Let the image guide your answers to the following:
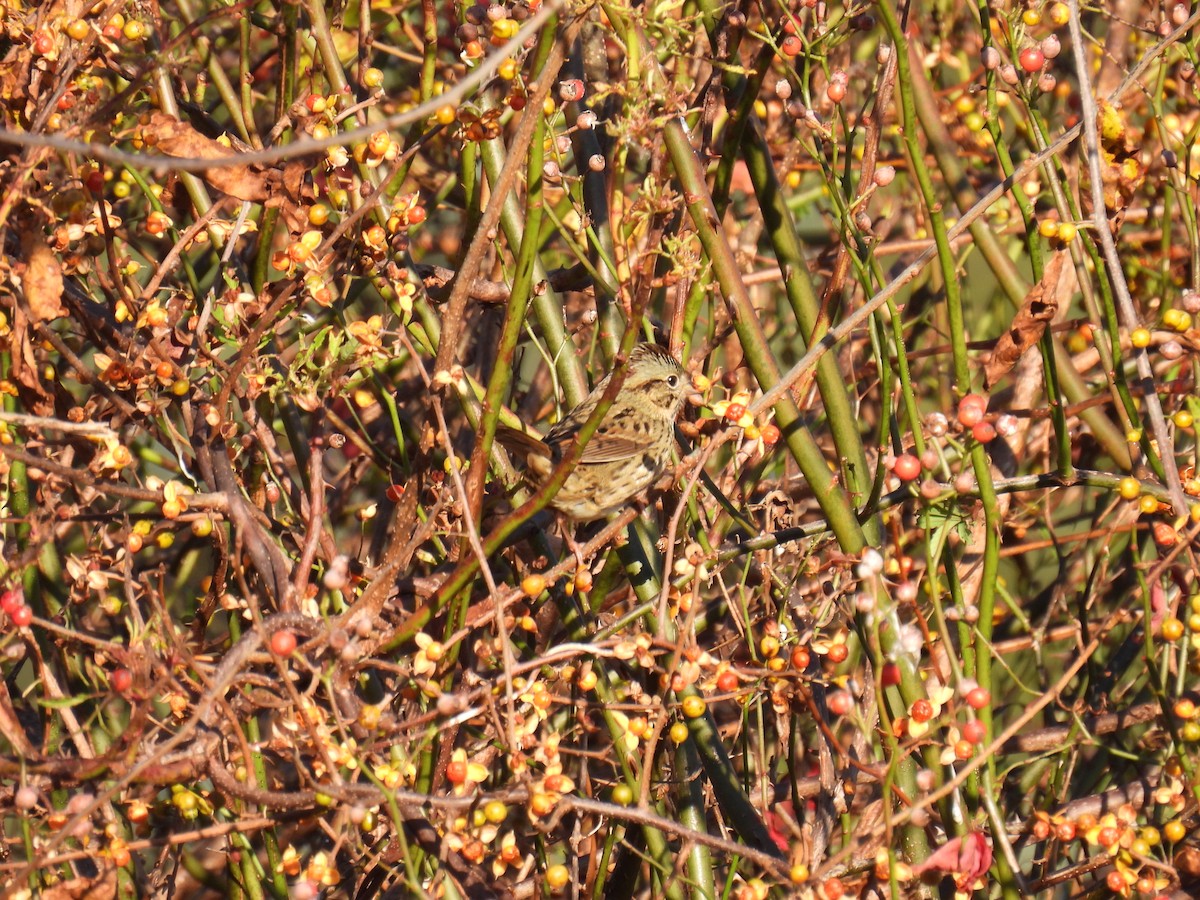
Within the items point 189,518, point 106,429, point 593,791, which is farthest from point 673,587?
point 106,429

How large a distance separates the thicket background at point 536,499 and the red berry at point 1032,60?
0.18 ft

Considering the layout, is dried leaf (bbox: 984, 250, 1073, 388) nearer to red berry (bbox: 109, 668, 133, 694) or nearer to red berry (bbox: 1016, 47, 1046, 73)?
red berry (bbox: 1016, 47, 1046, 73)

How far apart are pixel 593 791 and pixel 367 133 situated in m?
2.12

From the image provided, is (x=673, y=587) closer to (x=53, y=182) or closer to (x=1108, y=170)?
(x=1108, y=170)

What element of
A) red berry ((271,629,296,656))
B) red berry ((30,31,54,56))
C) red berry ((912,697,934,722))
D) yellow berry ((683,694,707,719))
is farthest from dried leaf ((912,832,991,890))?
red berry ((30,31,54,56))

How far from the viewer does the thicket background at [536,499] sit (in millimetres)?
2287

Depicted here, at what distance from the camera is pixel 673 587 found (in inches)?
112

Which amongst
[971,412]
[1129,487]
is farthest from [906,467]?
[1129,487]

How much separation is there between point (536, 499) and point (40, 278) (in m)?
1.03

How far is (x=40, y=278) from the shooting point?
7.95 ft

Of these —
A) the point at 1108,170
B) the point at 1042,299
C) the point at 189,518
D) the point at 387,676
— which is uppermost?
the point at 1108,170

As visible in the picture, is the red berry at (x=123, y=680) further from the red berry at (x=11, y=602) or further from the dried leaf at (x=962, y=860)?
the dried leaf at (x=962, y=860)

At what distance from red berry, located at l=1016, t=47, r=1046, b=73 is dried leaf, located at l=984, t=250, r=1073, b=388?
1.13ft

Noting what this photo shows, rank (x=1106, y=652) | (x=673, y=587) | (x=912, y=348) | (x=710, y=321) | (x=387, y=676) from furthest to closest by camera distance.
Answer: (x=912, y=348)
(x=1106, y=652)
(x=710, y=321)
(x=387, y=676)
(x=673, y=587)
